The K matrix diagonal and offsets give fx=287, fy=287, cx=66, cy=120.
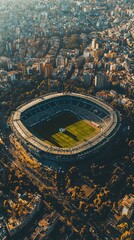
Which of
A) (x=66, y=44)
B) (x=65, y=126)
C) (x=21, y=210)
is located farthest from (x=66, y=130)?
(x=66, y=44)

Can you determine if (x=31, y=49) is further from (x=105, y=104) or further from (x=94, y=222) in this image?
(x=94, y=222)

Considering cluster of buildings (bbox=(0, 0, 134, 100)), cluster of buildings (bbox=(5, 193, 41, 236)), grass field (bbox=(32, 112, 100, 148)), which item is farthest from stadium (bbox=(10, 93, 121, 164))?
cluster of buildings (bbox=(0, 0, 134, 100))

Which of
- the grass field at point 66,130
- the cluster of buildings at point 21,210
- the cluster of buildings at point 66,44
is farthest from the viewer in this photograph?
the cluster of buildings at point 66,44

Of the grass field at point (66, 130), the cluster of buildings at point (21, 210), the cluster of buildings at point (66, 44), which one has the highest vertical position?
the cluster of buildings at point (66, 44)

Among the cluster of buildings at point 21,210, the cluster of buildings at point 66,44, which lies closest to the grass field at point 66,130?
the cluster of buildings at point 66,44

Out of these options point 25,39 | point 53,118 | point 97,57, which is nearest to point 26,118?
point 53,118

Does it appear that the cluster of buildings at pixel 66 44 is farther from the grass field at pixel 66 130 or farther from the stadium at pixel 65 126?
the grass field at pixel 66 130

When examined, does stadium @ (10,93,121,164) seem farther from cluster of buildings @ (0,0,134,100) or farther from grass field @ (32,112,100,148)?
cluster of buildings @ (0,0,134,100)
